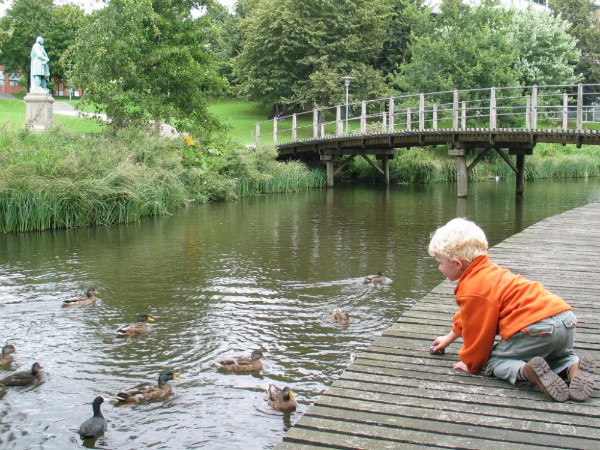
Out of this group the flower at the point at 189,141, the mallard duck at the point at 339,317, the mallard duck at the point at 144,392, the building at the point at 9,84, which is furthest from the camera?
the building at the point at 9,84

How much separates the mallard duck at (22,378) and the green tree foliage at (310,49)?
38688 millimetres

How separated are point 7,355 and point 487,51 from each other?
125 ft

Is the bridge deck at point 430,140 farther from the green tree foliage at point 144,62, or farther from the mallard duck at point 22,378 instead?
the mallard duck at point 22,378

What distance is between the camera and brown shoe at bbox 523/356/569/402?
4.21 meters

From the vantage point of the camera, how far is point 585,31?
194 ft

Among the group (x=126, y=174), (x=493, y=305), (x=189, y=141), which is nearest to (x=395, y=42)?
(x=189, y=141)

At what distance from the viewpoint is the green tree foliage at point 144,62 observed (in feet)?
86.1

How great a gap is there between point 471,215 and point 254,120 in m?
33.3

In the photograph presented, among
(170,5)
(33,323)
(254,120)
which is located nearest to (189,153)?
(170,5)

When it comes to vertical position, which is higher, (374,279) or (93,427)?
(374,279)

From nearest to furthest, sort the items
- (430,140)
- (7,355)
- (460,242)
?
(460,242) < (7,355) < (430,140)

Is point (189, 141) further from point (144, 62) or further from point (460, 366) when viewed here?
point (460, 366)

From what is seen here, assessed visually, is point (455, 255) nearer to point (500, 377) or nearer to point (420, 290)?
point (500, 377)

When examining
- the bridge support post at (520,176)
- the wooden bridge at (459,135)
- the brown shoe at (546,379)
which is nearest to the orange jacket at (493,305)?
the brown shoe at (546,379)
